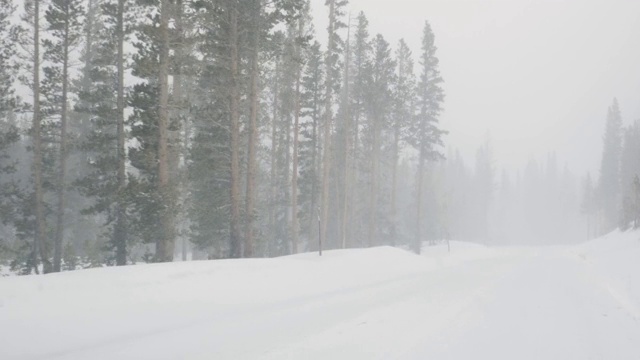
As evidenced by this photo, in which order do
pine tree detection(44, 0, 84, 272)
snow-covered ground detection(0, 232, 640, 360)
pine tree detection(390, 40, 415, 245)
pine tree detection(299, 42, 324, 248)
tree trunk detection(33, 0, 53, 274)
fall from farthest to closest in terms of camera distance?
pine tree detection(390, 40, 415, 245)
pine tree detection(299, 42, 324, 248)
pine tree detection(44, 0, 84, 272)
tree trunk detection(33, 0, 53, 274)
snow-covered ground detection(0, 232, 640, 360)

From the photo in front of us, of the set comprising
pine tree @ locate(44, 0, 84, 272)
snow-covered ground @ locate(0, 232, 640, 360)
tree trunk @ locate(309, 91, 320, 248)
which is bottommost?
snow-covered ground @ locate(0, 232, 640, 360)

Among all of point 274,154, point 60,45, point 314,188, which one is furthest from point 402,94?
point 60,45

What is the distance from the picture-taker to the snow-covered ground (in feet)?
21.3

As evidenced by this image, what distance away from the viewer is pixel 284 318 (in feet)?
28.5

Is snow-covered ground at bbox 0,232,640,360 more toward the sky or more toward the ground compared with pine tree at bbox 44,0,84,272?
more toward the ground

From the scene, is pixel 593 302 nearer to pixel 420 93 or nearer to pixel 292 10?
pixel 292 10

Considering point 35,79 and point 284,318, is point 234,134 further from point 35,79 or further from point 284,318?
point 35,79

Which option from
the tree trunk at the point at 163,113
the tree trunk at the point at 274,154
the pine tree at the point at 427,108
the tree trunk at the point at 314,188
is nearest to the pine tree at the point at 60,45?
the tree trunk at the point at 163,113

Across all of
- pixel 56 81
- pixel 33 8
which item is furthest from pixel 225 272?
pixel 33 8

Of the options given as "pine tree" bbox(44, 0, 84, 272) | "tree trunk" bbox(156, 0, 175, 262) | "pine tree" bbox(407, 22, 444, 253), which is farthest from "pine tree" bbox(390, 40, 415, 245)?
"tree trunk" bbox(156, 0, 175, 262)

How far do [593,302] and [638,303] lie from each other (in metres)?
1.13

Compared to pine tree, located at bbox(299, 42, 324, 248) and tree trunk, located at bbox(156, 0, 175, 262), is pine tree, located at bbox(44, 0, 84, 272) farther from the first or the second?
pine tree, located at bbox(299, 42, 324, 248)

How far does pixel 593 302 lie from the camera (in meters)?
10.4

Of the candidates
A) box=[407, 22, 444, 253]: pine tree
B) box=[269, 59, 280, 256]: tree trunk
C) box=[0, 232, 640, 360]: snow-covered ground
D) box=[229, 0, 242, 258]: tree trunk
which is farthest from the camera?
box=[407, 22, 444, 253]: pine tree
